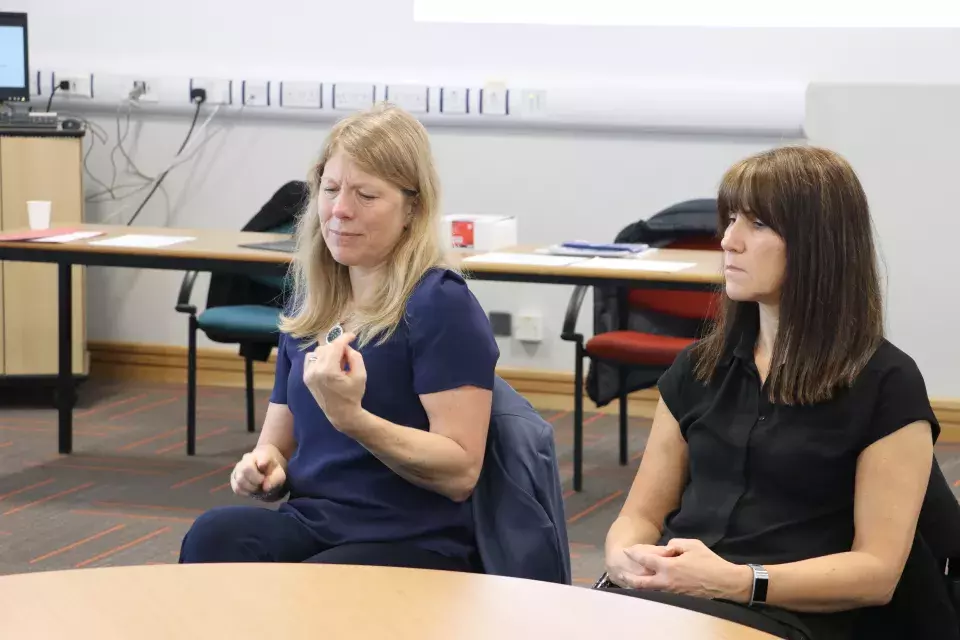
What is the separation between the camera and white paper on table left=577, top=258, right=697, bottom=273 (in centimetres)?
346

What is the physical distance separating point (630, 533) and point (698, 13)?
3257 millimetres

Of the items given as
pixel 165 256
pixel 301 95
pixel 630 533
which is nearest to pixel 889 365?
pixel 630 533

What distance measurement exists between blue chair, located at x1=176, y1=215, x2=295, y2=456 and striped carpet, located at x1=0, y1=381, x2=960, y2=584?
250 millimetres

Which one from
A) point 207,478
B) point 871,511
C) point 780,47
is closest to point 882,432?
point 871,511

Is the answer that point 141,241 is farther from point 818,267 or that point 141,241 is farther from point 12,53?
point 818,267

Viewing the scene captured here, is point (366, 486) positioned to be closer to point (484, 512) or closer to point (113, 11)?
point (484, 512)

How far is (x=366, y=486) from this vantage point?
186 cm

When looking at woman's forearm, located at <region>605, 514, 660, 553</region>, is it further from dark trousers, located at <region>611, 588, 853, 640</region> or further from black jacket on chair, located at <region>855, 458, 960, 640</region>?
black jacket on chair, located at <region>855, 458, 960, 640</region>

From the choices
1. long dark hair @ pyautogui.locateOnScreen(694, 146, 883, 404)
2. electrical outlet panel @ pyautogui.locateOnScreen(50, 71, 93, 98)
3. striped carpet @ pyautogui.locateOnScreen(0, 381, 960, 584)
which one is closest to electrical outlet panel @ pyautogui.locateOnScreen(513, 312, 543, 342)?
striped carpet @ pyautogui.locateOnScreen(0, 381, 960, 584)

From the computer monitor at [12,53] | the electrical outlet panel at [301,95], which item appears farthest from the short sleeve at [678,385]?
the computer monitor at [12,53]

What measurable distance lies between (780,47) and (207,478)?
239 cm

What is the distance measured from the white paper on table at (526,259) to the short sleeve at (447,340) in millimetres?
1642

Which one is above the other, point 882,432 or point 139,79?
point 139,79

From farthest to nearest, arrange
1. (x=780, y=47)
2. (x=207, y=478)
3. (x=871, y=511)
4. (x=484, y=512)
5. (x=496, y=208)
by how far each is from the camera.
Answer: (x=496, y=208) → (x=780, y=47) → (x=207, y=478) → (x=484, y=512) → (x=871, y=511)
